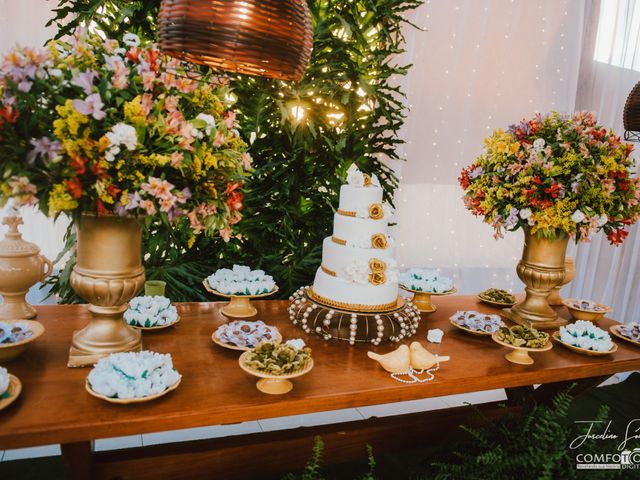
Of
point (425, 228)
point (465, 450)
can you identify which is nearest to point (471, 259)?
point (425, 228)

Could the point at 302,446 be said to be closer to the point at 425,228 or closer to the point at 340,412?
the point at 340,412

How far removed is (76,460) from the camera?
1408 millimetres

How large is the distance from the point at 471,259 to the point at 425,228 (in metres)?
0.50

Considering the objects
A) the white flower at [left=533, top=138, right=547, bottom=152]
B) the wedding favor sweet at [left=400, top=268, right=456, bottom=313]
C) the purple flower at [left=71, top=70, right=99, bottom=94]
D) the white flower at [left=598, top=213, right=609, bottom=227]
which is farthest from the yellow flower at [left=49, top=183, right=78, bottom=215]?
the white flower at [left=598, top=213, right=609, bottom=227]

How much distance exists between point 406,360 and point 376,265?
1.19ft

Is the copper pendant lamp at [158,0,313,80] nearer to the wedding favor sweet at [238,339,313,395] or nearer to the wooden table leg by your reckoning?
the wedding favor sweet at [238,339,313,395]

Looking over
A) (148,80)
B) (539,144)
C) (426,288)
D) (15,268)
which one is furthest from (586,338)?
(15,268)

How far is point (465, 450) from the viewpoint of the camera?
5.96 ft

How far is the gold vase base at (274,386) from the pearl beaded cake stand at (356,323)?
0.41m

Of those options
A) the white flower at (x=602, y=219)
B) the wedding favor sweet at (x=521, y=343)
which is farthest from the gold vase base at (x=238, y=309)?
the white flower at (x=602, y=219)

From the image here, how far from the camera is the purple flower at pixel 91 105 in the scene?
1.16m

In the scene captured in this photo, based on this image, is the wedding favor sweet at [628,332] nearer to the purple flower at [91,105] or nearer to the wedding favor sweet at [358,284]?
the wedding favor sweet at [358,284]

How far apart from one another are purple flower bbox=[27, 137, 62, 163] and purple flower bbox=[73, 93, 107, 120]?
10cm

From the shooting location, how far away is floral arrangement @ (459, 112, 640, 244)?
6.33ft
